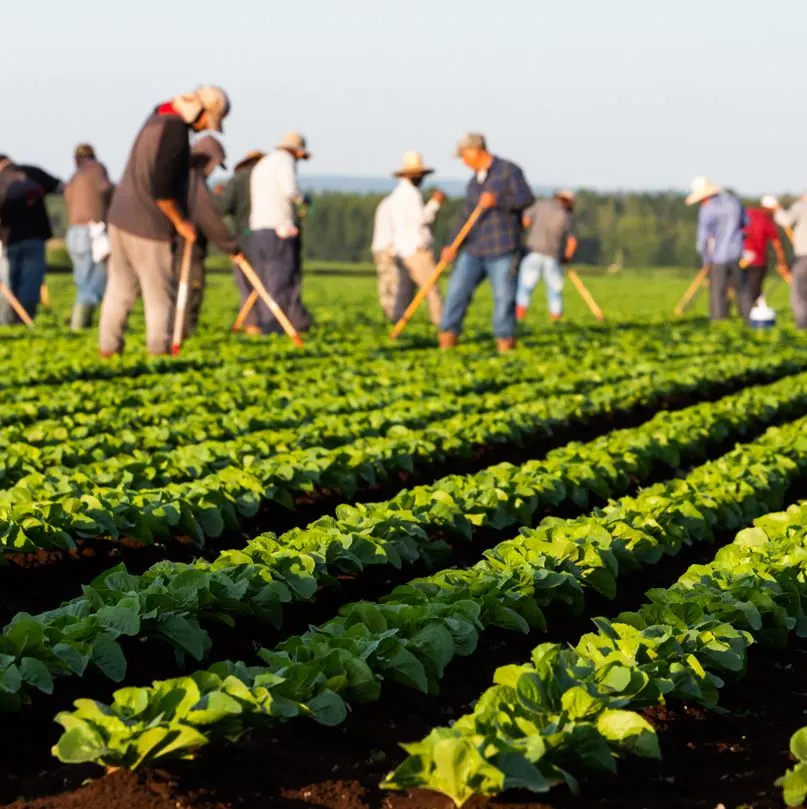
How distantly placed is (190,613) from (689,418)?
5344mm

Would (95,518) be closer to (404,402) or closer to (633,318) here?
(404,402)

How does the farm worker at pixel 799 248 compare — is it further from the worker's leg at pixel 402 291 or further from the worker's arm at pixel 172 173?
the worker's arm at pixel 172 173

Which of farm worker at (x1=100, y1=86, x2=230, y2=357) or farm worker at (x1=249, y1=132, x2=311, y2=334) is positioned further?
farm worker at (x1=249, y1=132, x2=311, y2=334)

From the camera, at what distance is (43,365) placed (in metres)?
11.6

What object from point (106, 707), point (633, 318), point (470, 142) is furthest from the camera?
point (633, 318)

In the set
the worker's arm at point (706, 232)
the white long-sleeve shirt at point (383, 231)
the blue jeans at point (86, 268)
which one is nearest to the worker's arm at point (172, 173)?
the blue jeans at point (86, 268)

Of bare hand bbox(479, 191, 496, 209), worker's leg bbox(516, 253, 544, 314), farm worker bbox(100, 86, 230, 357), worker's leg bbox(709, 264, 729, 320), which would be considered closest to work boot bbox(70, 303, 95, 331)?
farm worker bbox(100, 86, 230, 357)

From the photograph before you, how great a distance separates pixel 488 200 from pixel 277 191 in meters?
2.68

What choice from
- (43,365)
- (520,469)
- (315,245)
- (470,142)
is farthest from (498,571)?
(315,245)

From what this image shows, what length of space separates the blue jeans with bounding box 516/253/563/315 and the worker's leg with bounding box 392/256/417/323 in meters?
3.35

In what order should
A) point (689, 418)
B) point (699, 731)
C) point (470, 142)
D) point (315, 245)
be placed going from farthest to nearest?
point (315, 245)
point (470, 142)
point (689, 418)
point (699, 731)

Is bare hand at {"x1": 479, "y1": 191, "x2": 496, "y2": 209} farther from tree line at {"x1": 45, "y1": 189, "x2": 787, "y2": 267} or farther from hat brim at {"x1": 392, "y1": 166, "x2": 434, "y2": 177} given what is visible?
tree line at {"x1": 45, "y1": 189, "x2": 787, "y2": 267}

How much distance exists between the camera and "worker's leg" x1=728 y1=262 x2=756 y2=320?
19.0 metres

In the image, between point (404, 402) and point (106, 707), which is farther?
point (404, 402)
